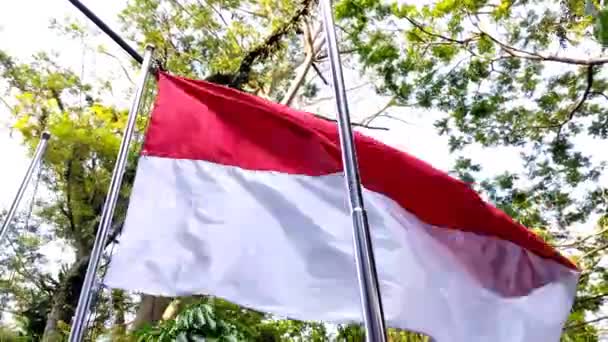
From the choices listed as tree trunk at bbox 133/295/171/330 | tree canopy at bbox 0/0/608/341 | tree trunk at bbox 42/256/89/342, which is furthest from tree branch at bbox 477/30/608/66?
tree trunk at bbox 42/256/89/342

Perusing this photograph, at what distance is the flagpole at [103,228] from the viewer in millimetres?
2254

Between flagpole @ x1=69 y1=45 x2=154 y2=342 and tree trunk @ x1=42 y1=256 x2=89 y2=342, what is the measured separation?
680 cm

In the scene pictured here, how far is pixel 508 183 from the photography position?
810 centimetres

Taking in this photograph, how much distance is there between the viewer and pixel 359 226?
1777mm

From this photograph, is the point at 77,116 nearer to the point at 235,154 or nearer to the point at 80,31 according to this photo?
the point at 80,31

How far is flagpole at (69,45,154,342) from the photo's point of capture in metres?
2.25

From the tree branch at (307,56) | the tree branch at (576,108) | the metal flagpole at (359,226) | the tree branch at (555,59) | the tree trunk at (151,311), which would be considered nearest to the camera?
the metal flagpole at (359,226)

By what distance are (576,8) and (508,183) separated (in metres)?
3.39

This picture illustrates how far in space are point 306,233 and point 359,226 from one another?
3.17 ft

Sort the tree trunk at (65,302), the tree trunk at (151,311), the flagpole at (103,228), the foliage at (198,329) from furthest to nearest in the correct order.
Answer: the tree trunk at (65,302)
the tree trunk at (151,311)
the foliage at (198,329)
the flagpole at (103,228)

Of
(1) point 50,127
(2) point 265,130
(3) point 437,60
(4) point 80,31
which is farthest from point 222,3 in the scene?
(2) point 265,130

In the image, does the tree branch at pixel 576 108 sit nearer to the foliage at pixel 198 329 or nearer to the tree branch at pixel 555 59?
the tree branch at pixel 555 59

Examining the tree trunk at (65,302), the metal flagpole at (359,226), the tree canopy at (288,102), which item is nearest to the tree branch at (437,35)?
the tree canopy at (288,102)

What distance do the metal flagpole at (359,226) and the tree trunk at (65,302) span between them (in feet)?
25.8
